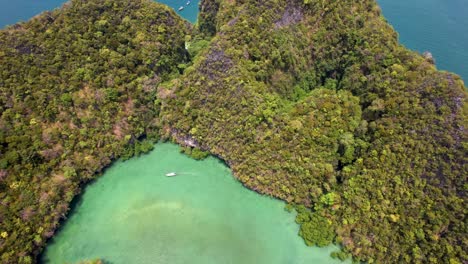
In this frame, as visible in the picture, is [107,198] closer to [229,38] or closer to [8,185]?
[8,185]

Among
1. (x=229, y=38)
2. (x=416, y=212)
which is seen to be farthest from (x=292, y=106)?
(x=416, y=212)

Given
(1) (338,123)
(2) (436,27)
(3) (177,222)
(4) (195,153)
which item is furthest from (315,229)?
(2) (436,27)

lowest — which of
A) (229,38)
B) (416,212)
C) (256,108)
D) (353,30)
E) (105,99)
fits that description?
(416,212)

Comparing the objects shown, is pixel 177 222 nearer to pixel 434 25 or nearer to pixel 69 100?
pixel 69 100

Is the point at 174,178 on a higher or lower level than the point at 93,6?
lower

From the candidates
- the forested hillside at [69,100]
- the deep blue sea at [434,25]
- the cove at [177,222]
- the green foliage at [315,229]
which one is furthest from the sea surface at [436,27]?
the forested hillside at [69,100]

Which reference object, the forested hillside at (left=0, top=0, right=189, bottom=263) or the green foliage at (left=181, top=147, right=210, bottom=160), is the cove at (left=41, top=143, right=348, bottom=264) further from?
the forested hillside at (left=0, top=0, right=189, bottom=263)
